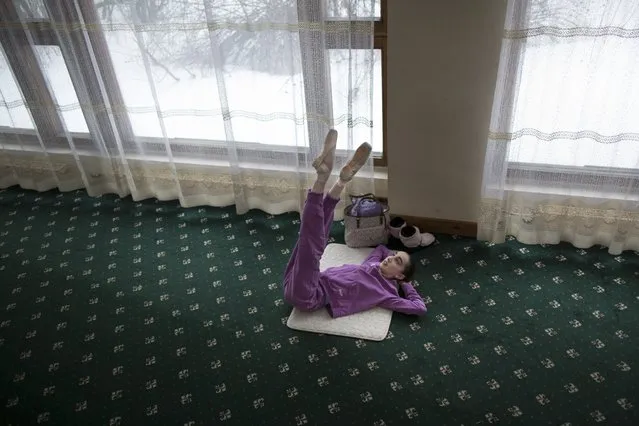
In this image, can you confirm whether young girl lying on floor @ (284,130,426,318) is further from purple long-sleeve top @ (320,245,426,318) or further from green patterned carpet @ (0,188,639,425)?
green patterned carpet @ (0,188,639,425)

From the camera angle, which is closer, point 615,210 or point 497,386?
point 497,386

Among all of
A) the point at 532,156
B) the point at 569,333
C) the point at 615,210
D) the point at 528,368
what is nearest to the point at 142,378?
the point at 528,368

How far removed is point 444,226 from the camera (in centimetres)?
Result: 260

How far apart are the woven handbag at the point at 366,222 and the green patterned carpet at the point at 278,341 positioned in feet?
0.68

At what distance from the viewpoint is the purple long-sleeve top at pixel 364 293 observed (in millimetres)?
2188

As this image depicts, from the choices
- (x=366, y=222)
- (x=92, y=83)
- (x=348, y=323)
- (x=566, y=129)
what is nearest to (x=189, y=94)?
(x=92, y=83)

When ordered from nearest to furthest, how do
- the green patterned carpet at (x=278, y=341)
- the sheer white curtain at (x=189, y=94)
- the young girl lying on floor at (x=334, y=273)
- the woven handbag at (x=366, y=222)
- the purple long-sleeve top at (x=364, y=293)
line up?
the green patterned carpet at (x=278, y=341) → the young girl lying on floor at (x=334, y=273) → the purple long-sleeve top at (x=364, y=293) → the sheer white curtain at (x=189, y=94) → the woven handbag at (x=366, y=222)

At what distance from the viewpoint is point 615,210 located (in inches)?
91.0

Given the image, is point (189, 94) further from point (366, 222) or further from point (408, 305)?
point (408, 305)

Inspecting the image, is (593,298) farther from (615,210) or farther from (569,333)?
(615,210)

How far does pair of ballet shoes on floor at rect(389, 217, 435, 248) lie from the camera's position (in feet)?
8.23

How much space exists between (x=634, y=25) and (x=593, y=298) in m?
1.09

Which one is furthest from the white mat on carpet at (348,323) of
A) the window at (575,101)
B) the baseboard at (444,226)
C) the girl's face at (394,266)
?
the window at (575,101)

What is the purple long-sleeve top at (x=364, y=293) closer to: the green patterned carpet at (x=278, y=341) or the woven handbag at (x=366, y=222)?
the green patterned carpet at (x=278, y=341)
